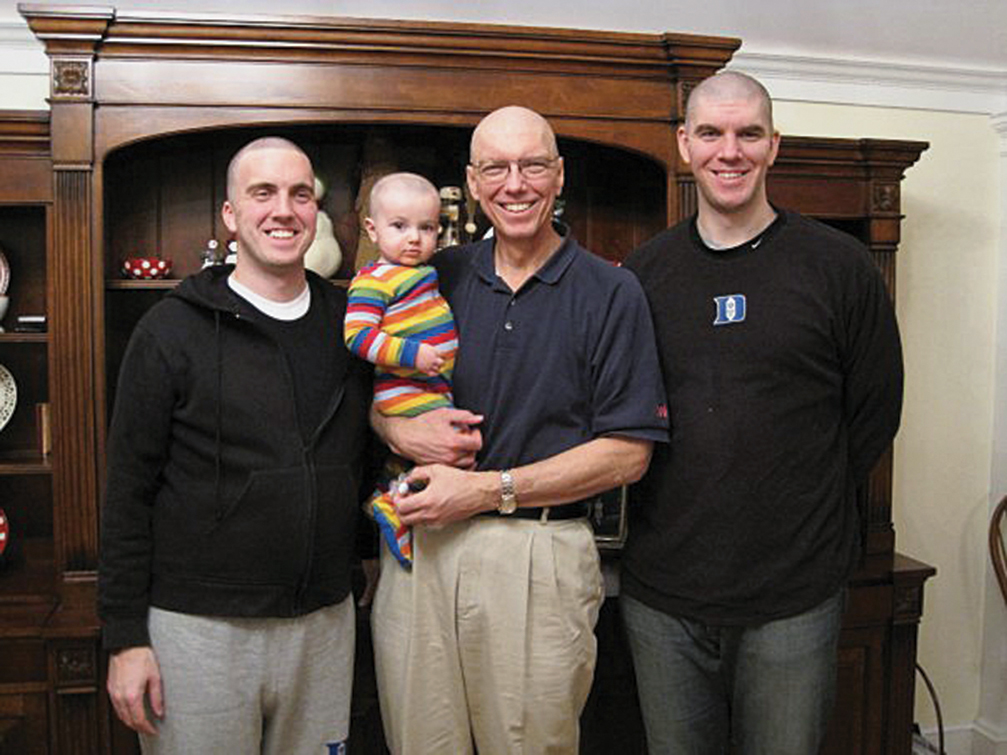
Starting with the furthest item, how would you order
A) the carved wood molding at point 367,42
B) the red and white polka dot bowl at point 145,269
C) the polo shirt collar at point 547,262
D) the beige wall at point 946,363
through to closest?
the beige wall at point 946,363, the red and white polka dot bowl at point 145,269, the carved wood molding at point 367,42, the polo shirt collar at point 547,262

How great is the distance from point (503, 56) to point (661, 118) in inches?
17.0

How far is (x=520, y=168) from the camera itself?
1.55 metres

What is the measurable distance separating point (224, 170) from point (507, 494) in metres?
1.51

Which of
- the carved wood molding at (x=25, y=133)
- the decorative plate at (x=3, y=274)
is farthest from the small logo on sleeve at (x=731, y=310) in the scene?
the decorative plate at (x=3, y=274)

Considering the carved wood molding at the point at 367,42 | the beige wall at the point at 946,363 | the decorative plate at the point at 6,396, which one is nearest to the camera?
the carved wood molding at the point at 367,42

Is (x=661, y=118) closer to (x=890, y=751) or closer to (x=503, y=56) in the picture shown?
(x=503, y=56)

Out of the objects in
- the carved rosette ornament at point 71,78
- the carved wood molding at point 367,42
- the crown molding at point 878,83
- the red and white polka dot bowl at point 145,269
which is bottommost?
the red and white polka dot bowl at point 145,269

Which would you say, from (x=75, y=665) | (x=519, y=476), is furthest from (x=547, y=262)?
(x=75, y=665)

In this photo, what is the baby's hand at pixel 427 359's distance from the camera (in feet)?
5.09

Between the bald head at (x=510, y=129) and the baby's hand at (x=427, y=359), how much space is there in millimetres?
343

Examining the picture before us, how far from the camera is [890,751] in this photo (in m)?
2.55

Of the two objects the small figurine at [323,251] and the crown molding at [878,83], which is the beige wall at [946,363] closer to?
the crown molding at [878,83]

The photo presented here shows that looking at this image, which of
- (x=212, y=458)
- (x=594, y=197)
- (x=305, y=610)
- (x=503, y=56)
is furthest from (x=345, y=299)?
(x=594, y=197)

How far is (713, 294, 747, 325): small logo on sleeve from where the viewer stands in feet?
5.36
